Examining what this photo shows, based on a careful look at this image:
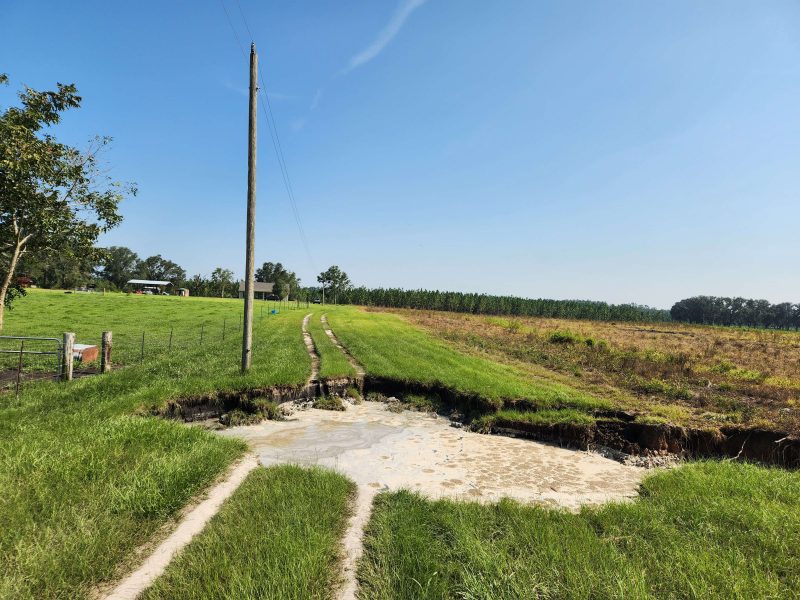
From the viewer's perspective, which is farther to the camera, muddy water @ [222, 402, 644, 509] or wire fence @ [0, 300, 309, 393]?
wire fence @ [0, 300, 309, 393]

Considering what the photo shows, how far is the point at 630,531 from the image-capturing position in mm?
5184

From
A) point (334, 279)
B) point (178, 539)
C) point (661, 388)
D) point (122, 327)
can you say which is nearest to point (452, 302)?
point (334, 279)

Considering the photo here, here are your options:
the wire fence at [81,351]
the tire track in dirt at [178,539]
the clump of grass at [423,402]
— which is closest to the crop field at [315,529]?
the tire track in dirt at [178,539]

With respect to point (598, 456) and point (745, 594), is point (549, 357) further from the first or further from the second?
point (745, 594)

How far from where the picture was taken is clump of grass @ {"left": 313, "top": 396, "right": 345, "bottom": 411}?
12.3 m

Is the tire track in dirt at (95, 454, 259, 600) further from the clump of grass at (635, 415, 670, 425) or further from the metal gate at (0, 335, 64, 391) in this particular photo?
the clump of grass at (635, 415, 670, 425)

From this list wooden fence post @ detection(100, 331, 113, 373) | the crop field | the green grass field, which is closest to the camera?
the crop field

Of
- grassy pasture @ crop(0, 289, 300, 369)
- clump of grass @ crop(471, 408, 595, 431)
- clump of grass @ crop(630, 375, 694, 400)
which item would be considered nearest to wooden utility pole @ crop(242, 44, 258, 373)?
clump of grass @ crop(471, 408, 595, 431)

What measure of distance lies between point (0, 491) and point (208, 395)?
6.46 m

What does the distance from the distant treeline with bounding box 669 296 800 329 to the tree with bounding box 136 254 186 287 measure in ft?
618

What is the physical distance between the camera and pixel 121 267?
127 metres

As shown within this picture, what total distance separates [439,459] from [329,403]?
492 centimetres

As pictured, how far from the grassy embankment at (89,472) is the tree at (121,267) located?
12994cm

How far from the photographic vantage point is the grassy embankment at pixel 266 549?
3.67 meters
